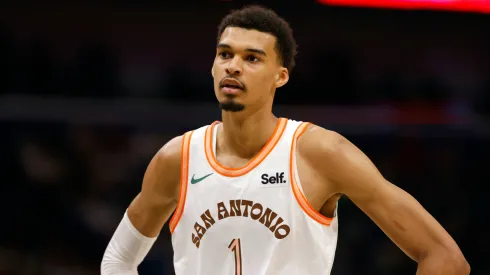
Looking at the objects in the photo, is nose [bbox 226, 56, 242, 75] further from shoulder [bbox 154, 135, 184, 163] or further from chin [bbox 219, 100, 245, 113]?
shoulder [bbox 154, 135, 184, 163]

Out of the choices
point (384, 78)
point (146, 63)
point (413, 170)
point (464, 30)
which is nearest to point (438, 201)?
point (413, 170)

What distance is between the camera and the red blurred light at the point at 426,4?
6.40 meters

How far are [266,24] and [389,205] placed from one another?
0.95 m

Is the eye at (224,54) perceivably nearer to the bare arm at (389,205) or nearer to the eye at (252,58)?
the eye at (252,58)

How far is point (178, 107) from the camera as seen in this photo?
Result: 6.07m

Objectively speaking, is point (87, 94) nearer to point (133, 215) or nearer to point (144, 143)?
point (144, 143)

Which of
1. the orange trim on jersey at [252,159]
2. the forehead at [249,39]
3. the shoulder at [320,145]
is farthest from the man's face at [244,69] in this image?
the shoulder at [320,145]

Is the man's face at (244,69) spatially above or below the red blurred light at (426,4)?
below

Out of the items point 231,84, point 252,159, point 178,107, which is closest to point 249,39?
point 231,84

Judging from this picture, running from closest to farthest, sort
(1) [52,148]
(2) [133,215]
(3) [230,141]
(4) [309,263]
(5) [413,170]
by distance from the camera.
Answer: (4) [309,263]
(3) [230,141]
(2) [133,215]
(1) [52,148]
(5) [413,170]

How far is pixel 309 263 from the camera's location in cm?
334

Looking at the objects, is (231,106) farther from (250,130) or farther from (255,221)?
(255,221)

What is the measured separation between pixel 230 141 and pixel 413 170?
3354 millimetres

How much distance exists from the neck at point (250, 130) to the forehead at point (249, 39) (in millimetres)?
280
